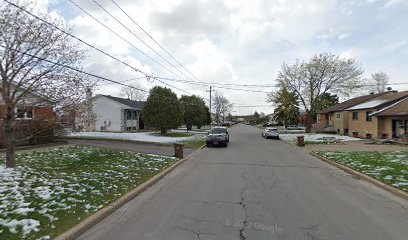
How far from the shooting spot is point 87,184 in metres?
8.20

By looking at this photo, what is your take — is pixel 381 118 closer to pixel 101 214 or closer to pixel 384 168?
pixel 384 168

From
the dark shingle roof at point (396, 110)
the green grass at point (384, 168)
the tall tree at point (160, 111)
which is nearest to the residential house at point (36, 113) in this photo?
the green grass at point (384, 168)

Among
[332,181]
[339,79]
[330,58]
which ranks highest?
[330,58]

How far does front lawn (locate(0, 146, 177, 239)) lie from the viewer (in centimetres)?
518

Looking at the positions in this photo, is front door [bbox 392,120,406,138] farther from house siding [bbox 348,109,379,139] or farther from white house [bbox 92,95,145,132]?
white house [bbox 92,95,145,132]

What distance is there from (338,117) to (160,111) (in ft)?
82.1

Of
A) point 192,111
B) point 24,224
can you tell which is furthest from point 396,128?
point 24,224

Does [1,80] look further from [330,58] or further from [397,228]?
[330,58]

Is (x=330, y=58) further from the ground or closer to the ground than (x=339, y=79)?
further from the ground

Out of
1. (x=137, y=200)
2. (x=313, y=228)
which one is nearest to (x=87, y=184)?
(x=137, y=200)

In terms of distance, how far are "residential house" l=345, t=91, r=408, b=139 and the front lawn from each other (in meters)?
25.2

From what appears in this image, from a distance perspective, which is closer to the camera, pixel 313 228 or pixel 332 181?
pixel 313 228

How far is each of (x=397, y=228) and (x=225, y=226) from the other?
3.32m

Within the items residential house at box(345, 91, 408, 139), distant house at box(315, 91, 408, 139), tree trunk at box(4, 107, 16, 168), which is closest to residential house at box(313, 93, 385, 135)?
distant house at box(315, 91, 408, 139)
